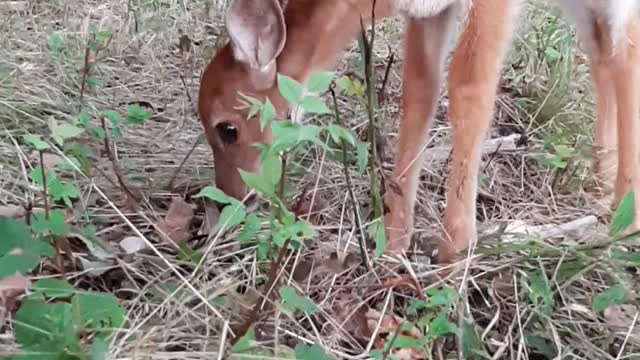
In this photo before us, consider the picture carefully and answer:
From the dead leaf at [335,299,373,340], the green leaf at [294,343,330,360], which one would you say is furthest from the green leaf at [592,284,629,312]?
the green leaf at [294,343,330,360]

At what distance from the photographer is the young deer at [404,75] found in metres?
2.88

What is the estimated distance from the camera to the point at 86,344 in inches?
75.7

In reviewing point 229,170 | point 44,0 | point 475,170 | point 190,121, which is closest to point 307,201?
point 229,170

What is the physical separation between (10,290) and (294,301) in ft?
1.95

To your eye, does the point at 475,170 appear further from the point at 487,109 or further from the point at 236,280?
the point at 236,280

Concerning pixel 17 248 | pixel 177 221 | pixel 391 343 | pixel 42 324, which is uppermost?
pixel 17 248

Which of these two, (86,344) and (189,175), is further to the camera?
(189,175)

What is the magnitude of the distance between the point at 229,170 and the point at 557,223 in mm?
979

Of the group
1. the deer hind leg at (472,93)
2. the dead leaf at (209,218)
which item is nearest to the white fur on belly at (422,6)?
the deer hind leg at (472,93)

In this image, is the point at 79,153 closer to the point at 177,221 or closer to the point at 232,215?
the point at 177,221

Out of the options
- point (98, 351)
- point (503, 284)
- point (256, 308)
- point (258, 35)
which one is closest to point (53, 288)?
point (98, 351)

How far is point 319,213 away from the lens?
288 centimetres

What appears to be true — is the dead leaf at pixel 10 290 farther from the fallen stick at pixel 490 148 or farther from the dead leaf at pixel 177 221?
the fallen stick at pixel 490 148

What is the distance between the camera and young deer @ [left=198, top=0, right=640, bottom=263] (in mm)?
2881
